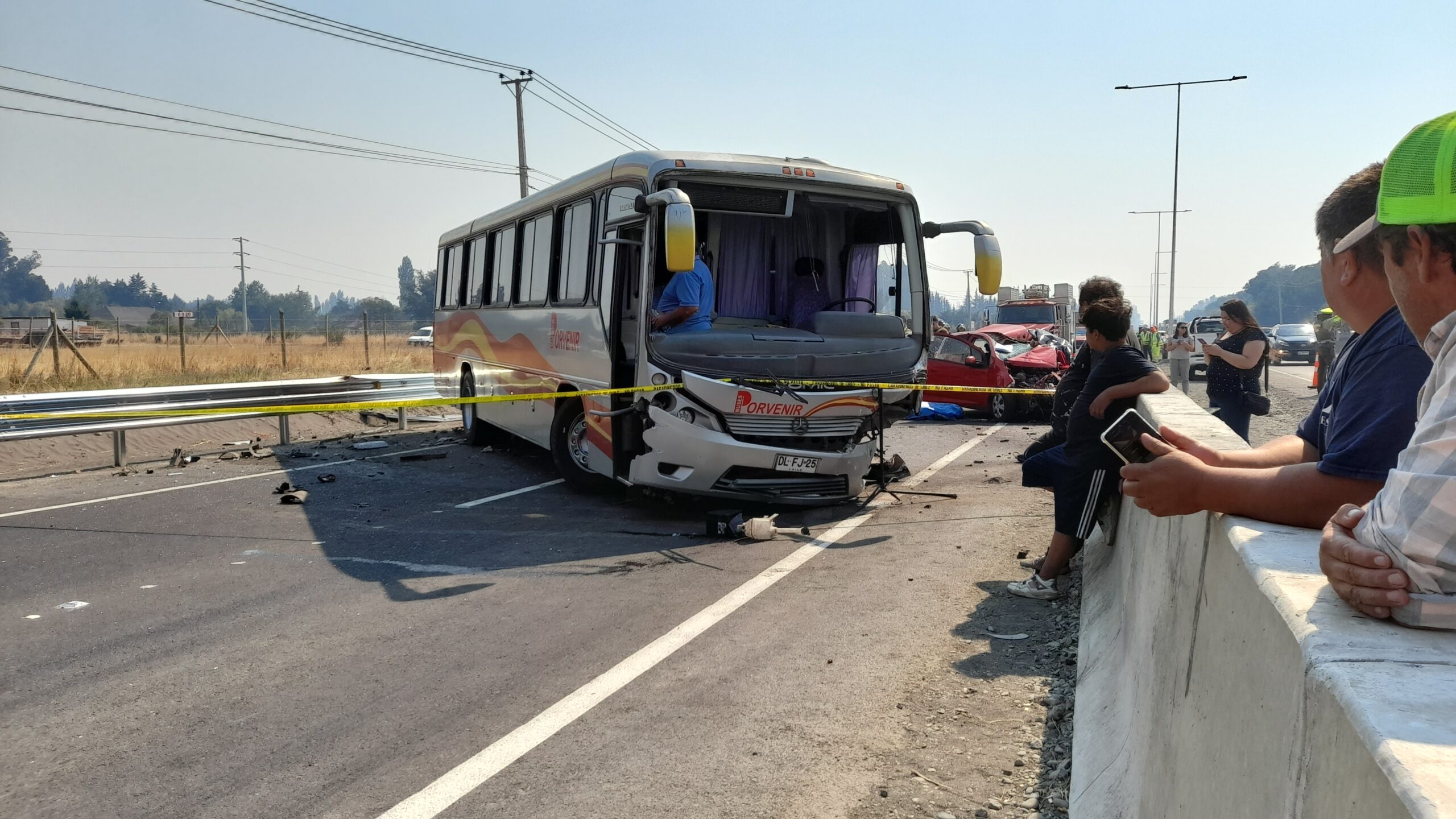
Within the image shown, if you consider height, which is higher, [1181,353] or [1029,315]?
[1029,315]

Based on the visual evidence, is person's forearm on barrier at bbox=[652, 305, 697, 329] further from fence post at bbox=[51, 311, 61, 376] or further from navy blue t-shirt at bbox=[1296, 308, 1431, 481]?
fence post at bbox=[51, 311, 61, 376]

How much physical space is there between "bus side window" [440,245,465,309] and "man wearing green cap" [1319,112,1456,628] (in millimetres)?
14728

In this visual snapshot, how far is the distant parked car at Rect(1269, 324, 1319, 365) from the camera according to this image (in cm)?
4294

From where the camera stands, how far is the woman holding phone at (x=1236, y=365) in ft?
27.2

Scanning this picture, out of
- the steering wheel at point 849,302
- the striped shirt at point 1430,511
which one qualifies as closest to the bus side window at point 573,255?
the steering wheel at point 849,302

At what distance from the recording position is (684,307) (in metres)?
8.95

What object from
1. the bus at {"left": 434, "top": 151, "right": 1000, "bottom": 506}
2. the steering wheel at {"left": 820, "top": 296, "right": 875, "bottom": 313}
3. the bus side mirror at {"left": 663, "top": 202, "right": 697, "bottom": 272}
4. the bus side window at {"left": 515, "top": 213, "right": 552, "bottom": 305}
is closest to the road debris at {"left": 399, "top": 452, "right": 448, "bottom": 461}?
the bus at {"left": 434, "top": 151, "right": 1000, "bottom": 506}

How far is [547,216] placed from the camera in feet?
37.6

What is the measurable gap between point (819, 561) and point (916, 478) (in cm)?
436

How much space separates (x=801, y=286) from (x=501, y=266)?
4487 millimetres

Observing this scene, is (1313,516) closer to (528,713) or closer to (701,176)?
(528,713)

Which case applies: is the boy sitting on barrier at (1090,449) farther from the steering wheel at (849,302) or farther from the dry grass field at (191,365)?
the dry grass field at (191,365)

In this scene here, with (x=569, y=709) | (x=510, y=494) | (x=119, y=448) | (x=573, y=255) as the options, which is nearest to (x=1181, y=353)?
(x=573, y=255)

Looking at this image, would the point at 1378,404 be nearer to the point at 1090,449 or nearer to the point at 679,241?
the point at 1090,449
